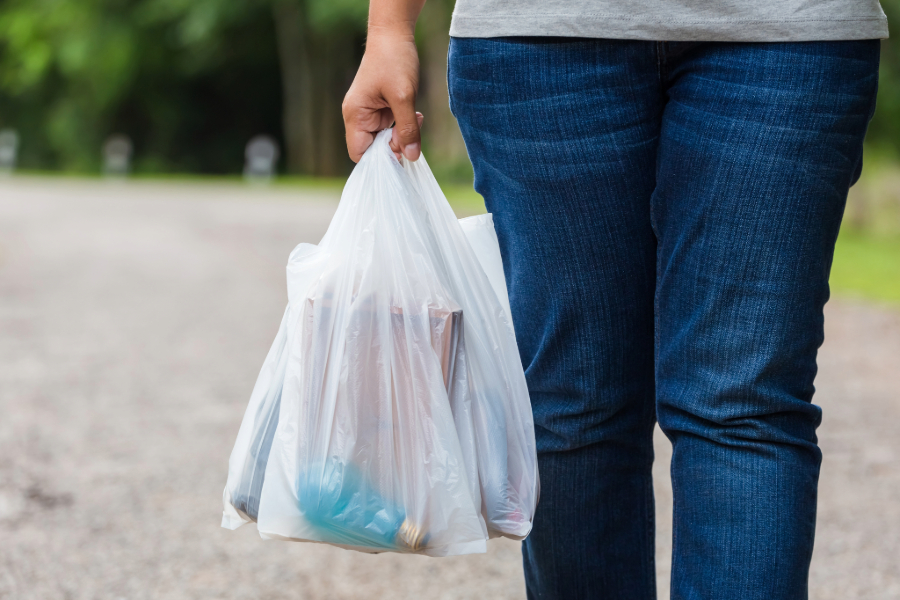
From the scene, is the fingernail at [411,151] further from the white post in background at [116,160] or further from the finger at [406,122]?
the white post in background at [116,160]

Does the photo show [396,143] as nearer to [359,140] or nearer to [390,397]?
[359,140]

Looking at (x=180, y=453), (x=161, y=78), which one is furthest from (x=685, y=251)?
(x=161, y=78)

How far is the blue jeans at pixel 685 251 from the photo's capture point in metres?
1.06

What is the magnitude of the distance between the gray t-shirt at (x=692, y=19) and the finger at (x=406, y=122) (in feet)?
0.41

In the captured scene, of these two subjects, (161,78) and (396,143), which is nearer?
(396,143)

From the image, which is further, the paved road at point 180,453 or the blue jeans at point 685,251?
the paved road at point 180,453

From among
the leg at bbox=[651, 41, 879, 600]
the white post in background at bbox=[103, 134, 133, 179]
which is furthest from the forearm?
the white post in background at bbox=[103, 134, 133, 179]

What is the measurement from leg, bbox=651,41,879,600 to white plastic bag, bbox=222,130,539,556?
244 millimetres

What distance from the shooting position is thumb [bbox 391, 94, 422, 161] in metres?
1.21

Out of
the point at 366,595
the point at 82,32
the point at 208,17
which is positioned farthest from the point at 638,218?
the point at 82,32

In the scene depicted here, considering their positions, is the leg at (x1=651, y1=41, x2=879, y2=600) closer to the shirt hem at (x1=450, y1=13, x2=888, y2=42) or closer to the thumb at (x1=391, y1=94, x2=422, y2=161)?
the shirt hem at (x1=450, y1=13, x2=888, y2=42)

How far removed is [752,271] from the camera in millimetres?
1070

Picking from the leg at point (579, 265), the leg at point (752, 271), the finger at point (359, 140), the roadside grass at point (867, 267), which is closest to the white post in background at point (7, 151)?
the roadside grass at point (867, 267)

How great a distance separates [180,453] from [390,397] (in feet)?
5.81
